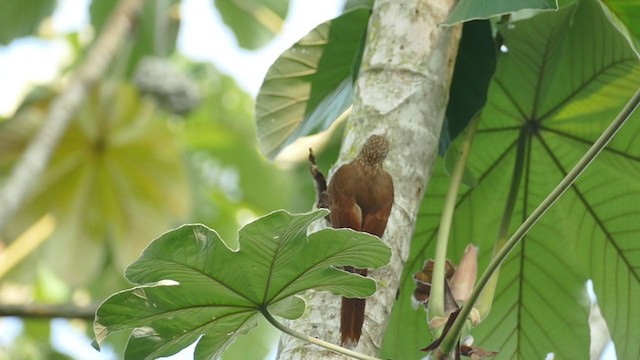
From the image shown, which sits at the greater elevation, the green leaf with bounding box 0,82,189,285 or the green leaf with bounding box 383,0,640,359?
the green leaf with bounding box 0,82,189,285

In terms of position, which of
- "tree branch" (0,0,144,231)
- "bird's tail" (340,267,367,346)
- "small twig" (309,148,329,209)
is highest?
"tree branch" (0,0,144,231)

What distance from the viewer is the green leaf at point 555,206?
5.30ft

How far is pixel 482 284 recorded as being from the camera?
120 centimetres

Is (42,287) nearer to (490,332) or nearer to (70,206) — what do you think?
(70,206)

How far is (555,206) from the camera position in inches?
67.1

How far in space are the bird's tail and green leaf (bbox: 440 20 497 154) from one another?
1.38 ft

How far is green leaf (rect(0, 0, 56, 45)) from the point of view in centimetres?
454

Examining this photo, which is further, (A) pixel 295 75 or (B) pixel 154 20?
(B) pixel 154 20

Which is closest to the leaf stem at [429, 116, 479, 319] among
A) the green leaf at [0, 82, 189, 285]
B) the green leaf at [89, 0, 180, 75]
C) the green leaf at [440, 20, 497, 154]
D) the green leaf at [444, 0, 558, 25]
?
the green leaf at [440, 20, 497, 154]

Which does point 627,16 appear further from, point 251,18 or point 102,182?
point 251,18

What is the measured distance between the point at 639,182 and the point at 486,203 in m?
0.26

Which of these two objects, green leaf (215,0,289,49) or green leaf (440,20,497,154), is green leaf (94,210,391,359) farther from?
green leaf (215,0,289,49)

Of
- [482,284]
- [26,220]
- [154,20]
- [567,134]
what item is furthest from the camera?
[154,20]

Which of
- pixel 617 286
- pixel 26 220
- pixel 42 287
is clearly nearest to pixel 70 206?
pixel 26 220
